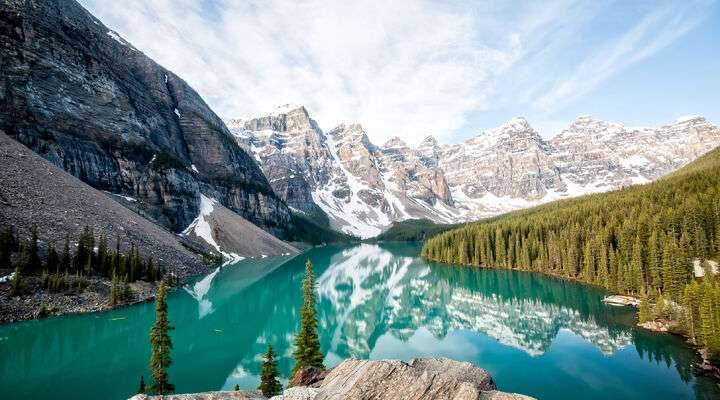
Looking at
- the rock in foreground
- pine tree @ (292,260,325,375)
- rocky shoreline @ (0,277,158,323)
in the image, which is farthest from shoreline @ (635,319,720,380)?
rocky shoreline @ (0,277,158,323)

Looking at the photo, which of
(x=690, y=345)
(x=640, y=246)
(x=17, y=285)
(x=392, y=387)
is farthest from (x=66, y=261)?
(x=640, y=246)

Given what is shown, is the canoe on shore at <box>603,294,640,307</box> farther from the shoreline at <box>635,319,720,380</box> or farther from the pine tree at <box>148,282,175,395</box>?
the pine tree at <box>148,282,175,395</box>

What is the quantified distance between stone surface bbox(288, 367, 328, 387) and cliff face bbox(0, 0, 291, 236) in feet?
391

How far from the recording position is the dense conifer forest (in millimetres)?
40938

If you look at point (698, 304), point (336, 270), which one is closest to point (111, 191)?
point (336, 270)

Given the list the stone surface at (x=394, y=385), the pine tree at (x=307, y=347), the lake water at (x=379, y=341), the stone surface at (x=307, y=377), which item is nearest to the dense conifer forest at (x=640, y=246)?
the lake water at (x=379, y=341)

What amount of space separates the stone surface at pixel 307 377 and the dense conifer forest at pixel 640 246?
32.9 metres

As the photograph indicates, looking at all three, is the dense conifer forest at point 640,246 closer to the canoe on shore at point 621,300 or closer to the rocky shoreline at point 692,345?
the rocky shoreline at point 692,345

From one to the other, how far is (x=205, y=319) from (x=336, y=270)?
6755cm

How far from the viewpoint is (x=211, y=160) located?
641 ft

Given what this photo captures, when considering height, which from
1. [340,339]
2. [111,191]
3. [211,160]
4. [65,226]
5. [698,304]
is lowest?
[340,339]

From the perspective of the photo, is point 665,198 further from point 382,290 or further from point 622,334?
point 382,290

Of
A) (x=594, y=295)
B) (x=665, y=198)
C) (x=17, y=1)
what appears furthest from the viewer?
(x=17, y=1)

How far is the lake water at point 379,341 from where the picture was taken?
29.8m
